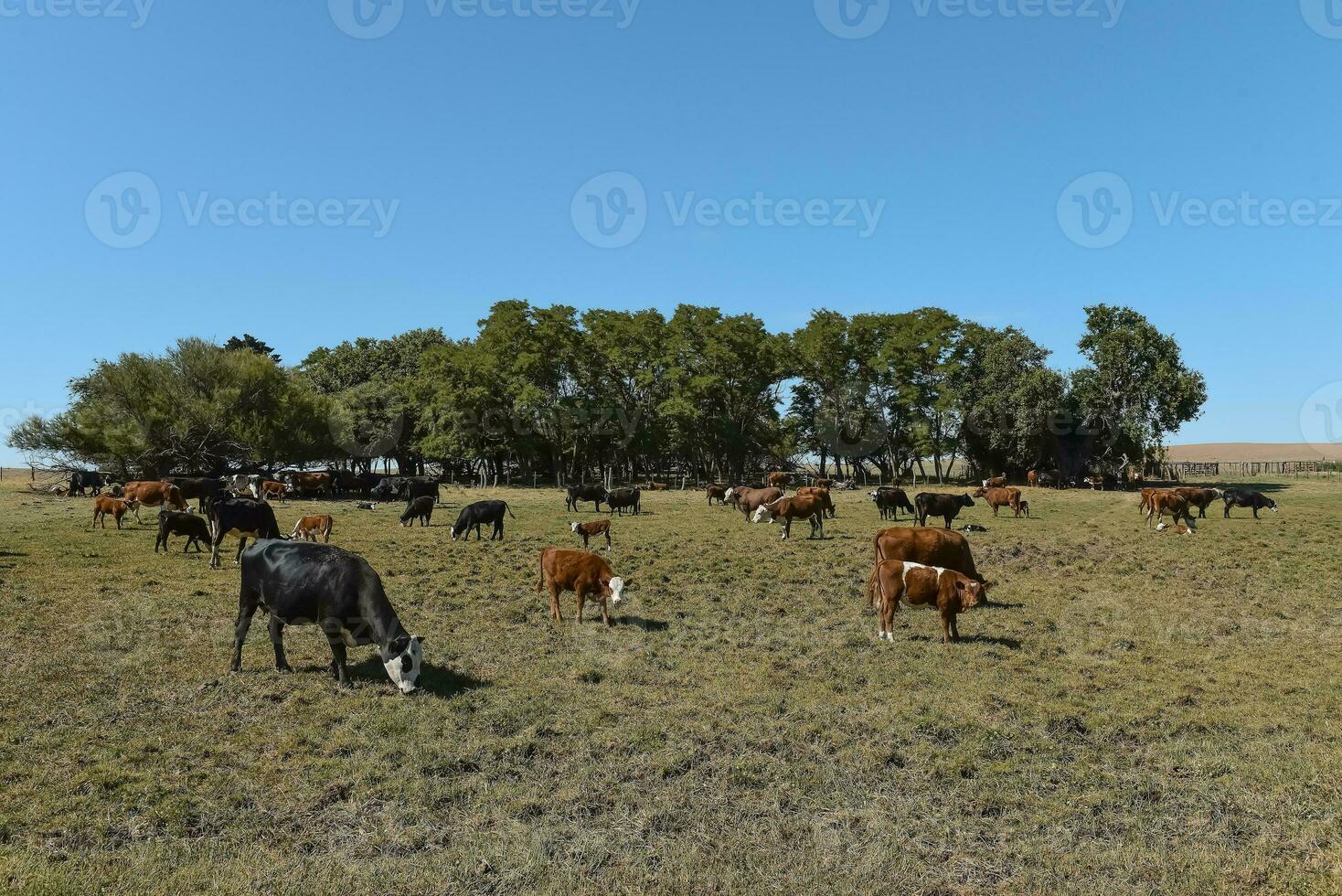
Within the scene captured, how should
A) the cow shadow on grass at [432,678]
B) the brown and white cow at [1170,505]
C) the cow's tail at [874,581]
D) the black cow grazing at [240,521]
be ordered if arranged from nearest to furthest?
the cow shadow on grass at [432,678]
the cow's tail at [874,581]
the black cow grazing at [240,521]
the brown and white cow at [1170,505]

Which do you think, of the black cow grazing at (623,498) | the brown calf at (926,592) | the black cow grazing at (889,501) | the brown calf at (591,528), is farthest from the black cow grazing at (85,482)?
the brown calf at (926,592)

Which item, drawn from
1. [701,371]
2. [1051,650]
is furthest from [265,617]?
[701,371]

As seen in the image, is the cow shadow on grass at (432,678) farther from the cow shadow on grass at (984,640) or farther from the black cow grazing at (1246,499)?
the black cow grazing at (1246,499)

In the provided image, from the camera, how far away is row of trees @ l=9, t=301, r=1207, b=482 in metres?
58.0

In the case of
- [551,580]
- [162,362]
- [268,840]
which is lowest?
[268,840]

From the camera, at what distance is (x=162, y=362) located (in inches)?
1934

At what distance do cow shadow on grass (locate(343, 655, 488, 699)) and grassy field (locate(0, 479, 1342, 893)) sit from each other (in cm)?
7

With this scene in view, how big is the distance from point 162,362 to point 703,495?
3312 centimetres

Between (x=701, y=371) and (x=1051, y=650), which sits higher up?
(x=701, y=371)

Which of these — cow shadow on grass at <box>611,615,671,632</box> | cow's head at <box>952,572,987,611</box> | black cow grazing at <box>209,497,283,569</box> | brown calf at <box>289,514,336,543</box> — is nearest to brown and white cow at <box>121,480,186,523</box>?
brown calf at <box>289,514,336,543</box>

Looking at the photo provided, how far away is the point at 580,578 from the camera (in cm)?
1336

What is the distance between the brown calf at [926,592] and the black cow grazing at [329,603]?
672 cm

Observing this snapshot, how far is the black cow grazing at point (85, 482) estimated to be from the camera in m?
→ 46.0

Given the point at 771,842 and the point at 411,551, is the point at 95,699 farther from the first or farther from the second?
the point at 411,551
